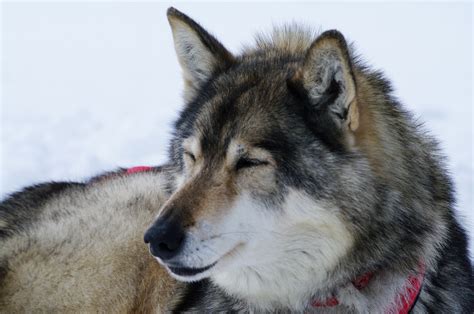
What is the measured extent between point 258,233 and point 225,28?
12594 millimetres

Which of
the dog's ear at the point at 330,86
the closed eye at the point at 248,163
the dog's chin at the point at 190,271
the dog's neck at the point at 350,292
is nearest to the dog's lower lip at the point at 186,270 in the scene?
the dog's chin at the point at 190,271

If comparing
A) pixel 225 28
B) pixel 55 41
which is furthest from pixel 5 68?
pixel 225 28

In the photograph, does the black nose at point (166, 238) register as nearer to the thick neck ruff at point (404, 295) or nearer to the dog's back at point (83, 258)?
the thick neck ruff at point (404, 295)

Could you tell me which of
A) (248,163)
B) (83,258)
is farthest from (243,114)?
(83,258)

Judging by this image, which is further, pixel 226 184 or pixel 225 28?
pixel 225 28

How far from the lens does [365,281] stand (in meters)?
3.37

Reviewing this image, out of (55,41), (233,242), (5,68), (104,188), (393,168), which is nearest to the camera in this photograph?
(233,242)

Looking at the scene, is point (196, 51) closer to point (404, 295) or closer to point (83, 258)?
point (83, 258)

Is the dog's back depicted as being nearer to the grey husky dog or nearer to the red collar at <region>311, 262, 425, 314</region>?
the grey husky dog

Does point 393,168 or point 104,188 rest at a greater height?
A: point 393,168

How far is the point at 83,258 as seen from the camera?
4070mm

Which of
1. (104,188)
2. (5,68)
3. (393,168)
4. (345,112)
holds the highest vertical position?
(345,112)

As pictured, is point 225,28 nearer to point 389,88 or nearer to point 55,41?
point 55,41

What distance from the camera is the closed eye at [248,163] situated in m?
3.28
